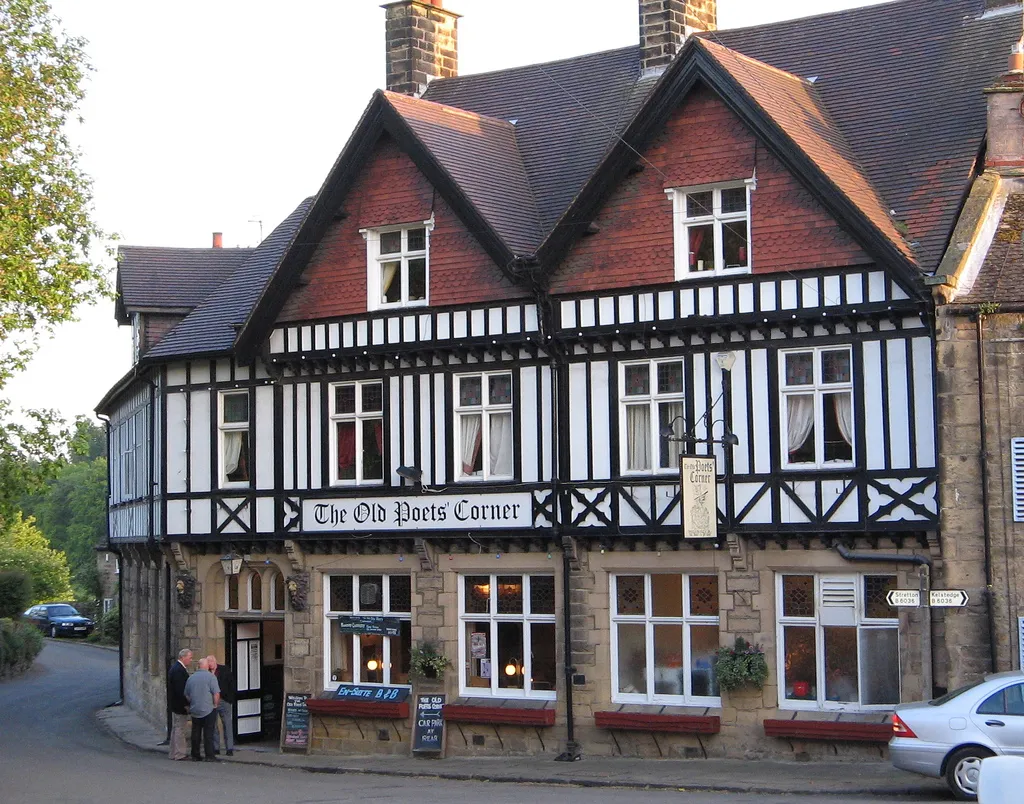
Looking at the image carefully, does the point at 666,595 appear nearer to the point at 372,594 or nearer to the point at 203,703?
the point at 372,594

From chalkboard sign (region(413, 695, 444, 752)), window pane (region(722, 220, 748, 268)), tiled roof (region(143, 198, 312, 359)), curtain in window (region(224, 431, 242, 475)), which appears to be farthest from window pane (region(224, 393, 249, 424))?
window pane (region(722, 220, 748, 268))

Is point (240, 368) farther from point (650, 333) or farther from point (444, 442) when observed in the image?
point (650, 333)

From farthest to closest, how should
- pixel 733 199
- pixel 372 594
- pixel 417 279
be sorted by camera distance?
pixel 372 594, pixel 417 279, pixel 733 199

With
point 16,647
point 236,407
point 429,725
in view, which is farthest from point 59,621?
point 429,725

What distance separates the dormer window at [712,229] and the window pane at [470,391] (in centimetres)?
409

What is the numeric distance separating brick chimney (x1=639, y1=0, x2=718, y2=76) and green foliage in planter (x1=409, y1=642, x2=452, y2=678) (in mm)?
10822

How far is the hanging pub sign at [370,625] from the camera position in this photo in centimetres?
2566

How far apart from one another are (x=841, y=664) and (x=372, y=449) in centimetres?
875

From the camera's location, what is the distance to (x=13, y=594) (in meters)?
57.1

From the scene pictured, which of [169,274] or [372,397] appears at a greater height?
[169,274]

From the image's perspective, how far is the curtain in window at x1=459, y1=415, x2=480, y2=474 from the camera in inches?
982

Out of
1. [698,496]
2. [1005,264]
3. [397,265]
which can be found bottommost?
[698,496]

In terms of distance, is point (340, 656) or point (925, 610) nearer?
point (925, 610)

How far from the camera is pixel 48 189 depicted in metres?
27.6
